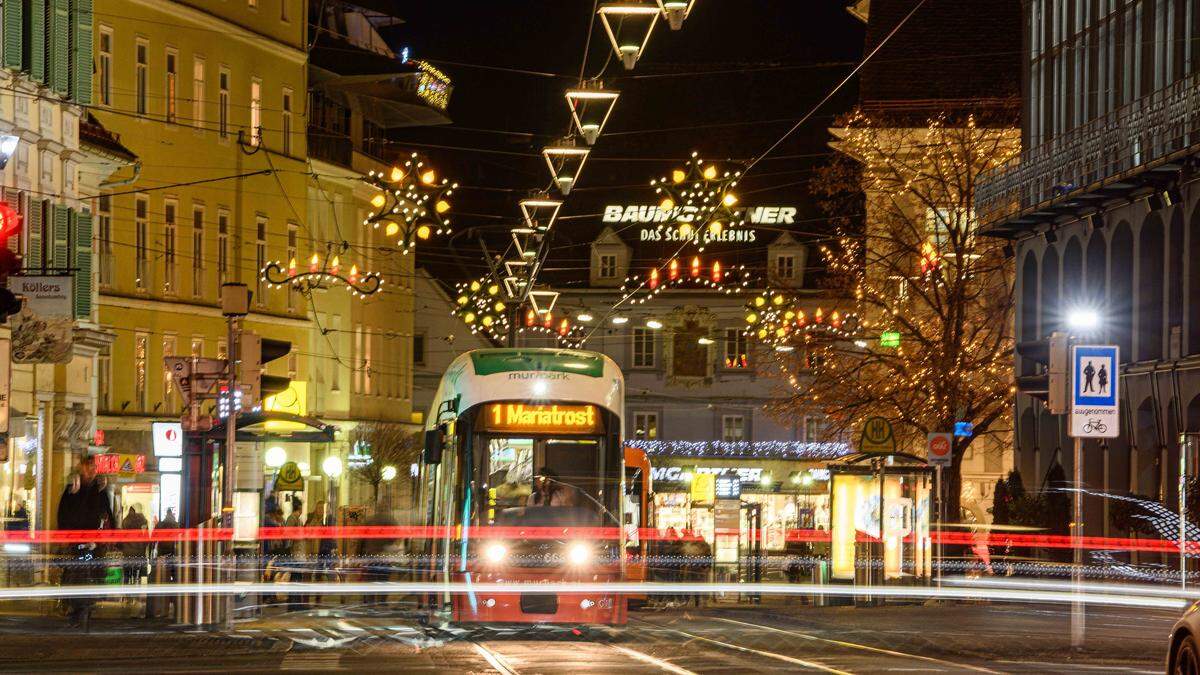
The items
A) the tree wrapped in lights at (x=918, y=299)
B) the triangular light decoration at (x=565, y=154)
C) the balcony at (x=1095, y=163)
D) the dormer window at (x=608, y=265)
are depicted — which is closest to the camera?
the triangular light decoration at (x=565, y=154)

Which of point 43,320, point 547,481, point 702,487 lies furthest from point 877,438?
point 702,487

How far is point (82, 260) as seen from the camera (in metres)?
43.7

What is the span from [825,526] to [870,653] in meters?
52.7

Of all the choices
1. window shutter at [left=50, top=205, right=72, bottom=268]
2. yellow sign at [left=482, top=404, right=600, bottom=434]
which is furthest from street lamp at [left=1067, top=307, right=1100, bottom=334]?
yellow sign at [left=482, top=404, right=600, bottom=434]

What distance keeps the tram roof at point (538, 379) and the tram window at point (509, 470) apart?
55 cm

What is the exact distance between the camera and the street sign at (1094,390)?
21.5m

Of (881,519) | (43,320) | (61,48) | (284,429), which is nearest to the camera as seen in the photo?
(284,429)

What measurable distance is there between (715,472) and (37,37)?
52.5 m

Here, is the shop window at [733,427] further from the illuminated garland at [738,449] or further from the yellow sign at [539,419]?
the yellow sign at [539,419]

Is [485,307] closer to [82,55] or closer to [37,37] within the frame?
[82,55]

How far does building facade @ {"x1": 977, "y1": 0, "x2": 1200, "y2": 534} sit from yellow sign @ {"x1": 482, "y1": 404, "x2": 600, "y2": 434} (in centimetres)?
1768

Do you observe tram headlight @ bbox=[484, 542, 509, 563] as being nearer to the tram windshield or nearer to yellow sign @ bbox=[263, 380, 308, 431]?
the tram windshield

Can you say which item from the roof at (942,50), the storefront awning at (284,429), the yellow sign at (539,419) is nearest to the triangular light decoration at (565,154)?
the storefront awning at (284,429)

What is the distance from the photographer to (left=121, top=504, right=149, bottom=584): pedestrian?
36125 millimetres
